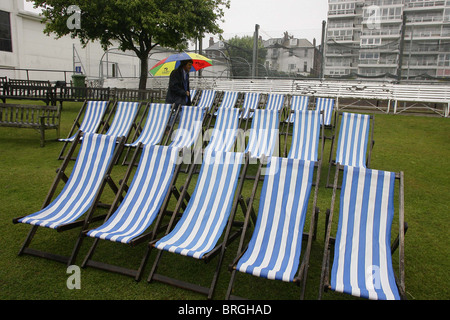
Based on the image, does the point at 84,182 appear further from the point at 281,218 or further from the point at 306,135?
the point at 306,135

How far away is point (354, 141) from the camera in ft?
17.5

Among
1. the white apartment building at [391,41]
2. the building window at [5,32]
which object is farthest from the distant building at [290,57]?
the building window at [5,32]

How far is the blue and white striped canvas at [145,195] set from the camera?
9.48 feet

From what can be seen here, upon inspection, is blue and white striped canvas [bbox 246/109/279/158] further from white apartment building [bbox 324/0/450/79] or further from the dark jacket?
white apartment building [bbox 324/0/450/79]

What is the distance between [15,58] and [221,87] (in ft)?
58.8

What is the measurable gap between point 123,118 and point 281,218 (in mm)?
4510

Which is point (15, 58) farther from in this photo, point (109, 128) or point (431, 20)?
point (431, 20)

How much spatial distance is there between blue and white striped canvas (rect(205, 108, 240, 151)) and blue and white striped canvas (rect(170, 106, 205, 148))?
319mm

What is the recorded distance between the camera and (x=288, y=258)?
2.50 m

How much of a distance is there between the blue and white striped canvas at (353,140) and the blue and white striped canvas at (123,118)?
3.58 m

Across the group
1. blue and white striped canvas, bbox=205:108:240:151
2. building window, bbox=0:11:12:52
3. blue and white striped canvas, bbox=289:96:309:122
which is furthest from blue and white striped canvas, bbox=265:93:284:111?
building window, bbox=0:11:12:52

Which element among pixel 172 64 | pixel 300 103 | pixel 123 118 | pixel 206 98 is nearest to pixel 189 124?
pixel 123 118

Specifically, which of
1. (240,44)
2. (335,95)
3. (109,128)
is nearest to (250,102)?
(109,128)

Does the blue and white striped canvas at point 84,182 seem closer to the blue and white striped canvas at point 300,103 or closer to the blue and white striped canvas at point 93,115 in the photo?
the blue and white striped canvas at point 93,115
